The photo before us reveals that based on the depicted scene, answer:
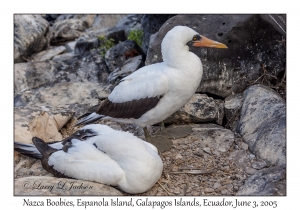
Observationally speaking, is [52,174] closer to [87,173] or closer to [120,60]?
[87,173]

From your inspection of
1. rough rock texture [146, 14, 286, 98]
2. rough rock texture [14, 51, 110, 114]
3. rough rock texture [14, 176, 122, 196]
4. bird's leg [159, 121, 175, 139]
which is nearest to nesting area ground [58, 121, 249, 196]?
bird's leg [159, 121, 175, 139]

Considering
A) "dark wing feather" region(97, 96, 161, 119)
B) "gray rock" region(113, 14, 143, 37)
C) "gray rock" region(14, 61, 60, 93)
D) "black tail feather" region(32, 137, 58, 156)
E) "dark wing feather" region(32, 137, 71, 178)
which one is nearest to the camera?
"dark wing feather" region(32, 137, 71, 178)

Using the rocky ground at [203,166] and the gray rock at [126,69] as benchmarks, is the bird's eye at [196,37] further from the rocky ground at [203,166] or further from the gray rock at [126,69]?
the gray rock at [126,69]

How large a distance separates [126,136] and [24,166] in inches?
57.2

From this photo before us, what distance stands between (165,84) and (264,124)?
1.35 metres

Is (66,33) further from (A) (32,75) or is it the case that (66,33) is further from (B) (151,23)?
(B) (151,23)

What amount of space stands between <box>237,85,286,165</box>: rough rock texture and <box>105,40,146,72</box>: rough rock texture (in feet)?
10.7

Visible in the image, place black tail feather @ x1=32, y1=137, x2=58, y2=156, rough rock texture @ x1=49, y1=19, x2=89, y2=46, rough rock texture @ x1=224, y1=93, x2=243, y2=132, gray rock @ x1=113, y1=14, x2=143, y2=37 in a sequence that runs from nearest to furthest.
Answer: black tail feather @ x1=32, y1=137, x2=58, y2=156 < rough rock texture @ x1=224, y1=93, x2=243, y2=132 < gray rock @ x1=113, y1=14, x2=143, y2=37 < rough rock texture @ x1=49, y1=19, x2=89, y2=46

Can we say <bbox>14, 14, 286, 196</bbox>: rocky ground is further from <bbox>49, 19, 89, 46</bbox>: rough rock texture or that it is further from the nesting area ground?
<bbox>49, 19, 89, 46</bbox>: rough rock texture

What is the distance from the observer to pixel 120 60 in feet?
28.7

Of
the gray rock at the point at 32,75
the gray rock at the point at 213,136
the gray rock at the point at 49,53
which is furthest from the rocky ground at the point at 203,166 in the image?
the gray rock at the point at 49,53

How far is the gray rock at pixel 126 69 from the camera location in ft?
25.3

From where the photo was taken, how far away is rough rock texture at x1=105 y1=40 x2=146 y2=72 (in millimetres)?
8700

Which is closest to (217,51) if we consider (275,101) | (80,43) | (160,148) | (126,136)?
(275,101)
